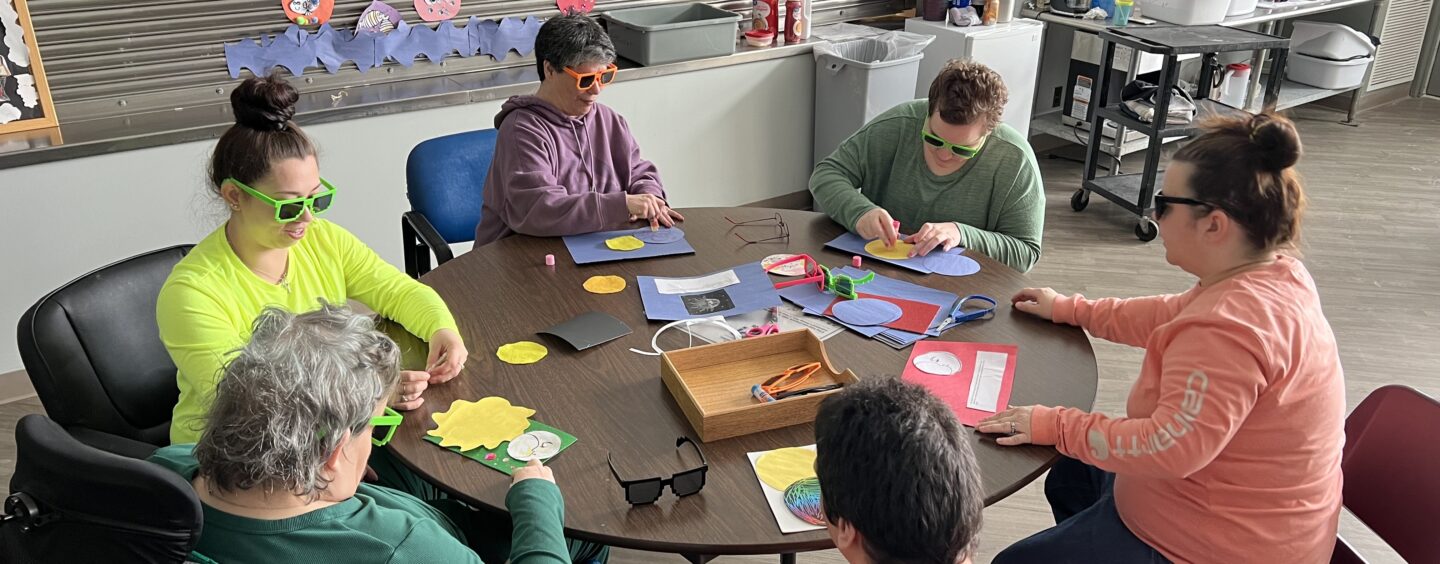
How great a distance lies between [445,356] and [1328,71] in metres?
5.59

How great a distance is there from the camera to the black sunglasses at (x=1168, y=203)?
1.63m

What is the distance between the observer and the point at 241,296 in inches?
76.9

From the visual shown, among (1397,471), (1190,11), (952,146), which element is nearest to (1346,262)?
(1190,11)

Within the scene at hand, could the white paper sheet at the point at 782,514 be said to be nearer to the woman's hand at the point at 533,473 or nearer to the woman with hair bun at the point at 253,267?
the woman's hand at the point at 533,473

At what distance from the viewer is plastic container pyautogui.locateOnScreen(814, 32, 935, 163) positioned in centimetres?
434

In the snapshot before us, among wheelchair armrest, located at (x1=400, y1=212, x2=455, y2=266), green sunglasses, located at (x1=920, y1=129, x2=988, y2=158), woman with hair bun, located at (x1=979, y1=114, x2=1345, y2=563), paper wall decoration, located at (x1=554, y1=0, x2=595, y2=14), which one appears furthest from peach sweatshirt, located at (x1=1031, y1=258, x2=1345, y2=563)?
paper wall decoration, located at (x1=554, y1=0, x2=595, y2=14)

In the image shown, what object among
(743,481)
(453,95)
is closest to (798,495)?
(743,481)

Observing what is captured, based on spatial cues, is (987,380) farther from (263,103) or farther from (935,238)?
(263,103)

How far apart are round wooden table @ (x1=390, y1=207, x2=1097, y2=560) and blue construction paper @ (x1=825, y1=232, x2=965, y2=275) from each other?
0.02 m

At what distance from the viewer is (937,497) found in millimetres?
1167

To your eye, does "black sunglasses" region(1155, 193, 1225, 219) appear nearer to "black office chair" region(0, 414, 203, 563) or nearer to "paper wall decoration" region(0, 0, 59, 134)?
"black office chair" region(0, 414, 203, 563)

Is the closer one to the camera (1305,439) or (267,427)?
(267,427)

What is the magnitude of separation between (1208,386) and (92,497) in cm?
151

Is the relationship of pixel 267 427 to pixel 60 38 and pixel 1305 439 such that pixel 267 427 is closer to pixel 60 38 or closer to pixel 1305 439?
pixel 1305 439
